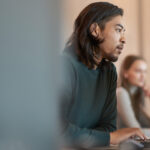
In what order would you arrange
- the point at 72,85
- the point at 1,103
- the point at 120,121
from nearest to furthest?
the point at 1,103
the point at 72,85
the point at 120,121

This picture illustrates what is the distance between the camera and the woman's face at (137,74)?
2.27ft

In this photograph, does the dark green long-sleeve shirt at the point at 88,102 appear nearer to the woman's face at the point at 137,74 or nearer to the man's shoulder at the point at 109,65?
the man's shoulder at the point at 109,65

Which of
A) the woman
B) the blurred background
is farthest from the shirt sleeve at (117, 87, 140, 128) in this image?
the blurred background

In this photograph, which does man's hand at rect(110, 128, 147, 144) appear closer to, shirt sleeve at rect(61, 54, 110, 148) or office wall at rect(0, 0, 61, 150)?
shirt sleeve at rect(61, 54, 110, 148)

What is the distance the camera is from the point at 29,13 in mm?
397

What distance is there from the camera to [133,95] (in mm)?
791

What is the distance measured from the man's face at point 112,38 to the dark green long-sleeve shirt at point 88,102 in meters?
0.02

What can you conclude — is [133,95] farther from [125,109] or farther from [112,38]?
[112,38]

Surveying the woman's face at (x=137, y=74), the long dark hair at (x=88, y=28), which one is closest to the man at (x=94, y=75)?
the long dark hair at (x=88, y=28)

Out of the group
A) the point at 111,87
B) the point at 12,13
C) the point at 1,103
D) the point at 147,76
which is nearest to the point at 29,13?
the point at 12,13

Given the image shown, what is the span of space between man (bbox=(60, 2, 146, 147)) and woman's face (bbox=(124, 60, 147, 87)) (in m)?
0.12

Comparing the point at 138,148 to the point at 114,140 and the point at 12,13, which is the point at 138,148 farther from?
the point at 12,13

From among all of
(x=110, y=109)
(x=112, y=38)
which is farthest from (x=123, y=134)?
(x=112, y=38)

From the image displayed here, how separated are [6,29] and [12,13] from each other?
0.08 ft
